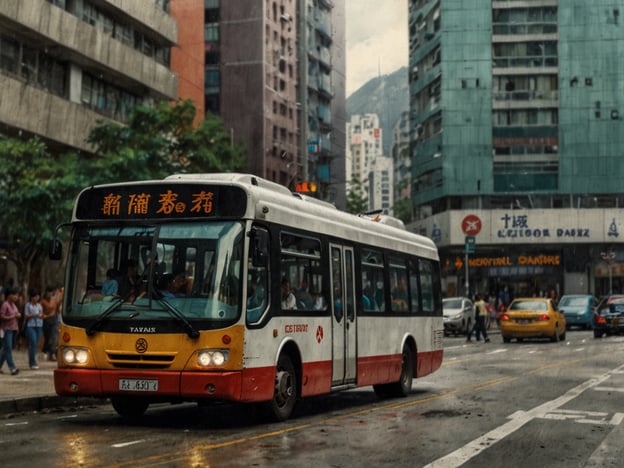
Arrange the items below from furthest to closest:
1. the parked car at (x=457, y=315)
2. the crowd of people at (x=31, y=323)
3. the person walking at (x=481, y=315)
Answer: the parked car at (x=457, y=315)
the person walking at (x=481, y=315)
the crowd of people at (x=31, y=323)

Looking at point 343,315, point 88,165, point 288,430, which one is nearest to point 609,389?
point 343,315

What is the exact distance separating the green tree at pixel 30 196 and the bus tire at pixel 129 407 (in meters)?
20.1

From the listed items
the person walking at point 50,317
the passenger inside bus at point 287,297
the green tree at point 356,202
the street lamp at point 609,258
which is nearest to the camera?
the passenger inside bus at point 287,297

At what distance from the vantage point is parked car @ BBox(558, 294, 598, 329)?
172 feet

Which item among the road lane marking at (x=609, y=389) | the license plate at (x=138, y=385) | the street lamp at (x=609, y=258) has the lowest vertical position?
the road lane marking at (x=609, y=389)

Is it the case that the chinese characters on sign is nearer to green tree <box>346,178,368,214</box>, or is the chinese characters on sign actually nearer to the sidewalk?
the sidewalk

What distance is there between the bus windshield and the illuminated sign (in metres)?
0.13

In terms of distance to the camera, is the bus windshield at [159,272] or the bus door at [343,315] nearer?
the bus windshield at [159,272]

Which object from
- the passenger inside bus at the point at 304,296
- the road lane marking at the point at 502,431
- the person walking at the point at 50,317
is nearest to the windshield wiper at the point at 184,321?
the passenger inside bus at the point at 304,296

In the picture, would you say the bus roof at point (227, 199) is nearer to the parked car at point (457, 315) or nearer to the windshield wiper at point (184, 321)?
the windshield wiper at point (184, 321)

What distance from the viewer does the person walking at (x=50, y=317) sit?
24953 millimetres

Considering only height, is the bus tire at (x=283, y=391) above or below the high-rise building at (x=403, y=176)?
below

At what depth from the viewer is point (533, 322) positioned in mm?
39906

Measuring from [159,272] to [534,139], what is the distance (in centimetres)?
6737
